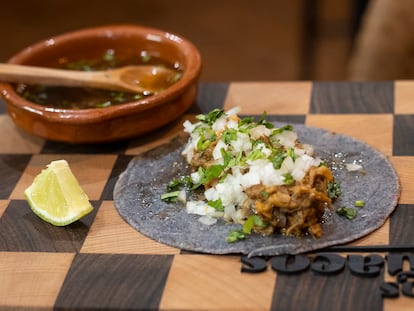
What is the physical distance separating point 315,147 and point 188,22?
9.87ft

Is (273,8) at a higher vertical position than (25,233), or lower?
lower

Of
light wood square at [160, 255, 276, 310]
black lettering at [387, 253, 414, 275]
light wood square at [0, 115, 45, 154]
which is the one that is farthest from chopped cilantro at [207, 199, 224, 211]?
light wood square at [0, 115, 45, 154]

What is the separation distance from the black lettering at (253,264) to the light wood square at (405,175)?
38cm

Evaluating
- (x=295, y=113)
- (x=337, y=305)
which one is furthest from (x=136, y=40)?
(x=337, y=305)

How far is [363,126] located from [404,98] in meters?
0.20

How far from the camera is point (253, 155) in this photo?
5.62 ft

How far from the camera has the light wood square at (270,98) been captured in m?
2.21

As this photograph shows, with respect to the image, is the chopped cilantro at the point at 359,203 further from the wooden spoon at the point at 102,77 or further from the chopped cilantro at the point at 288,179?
the wooden spoon at the point at 102,77

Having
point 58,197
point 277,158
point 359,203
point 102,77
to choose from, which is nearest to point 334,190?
point 359,203

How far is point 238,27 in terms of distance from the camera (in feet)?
15.6

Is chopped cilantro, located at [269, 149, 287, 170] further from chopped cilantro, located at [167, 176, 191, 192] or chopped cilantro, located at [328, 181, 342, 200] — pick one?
chopped cilantro, located at [167, 176, 191, 192]

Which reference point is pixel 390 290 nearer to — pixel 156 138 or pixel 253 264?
pixel 253 264

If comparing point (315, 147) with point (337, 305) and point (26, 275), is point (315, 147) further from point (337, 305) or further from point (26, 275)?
point (26, 275)

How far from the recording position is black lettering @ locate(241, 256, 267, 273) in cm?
156
